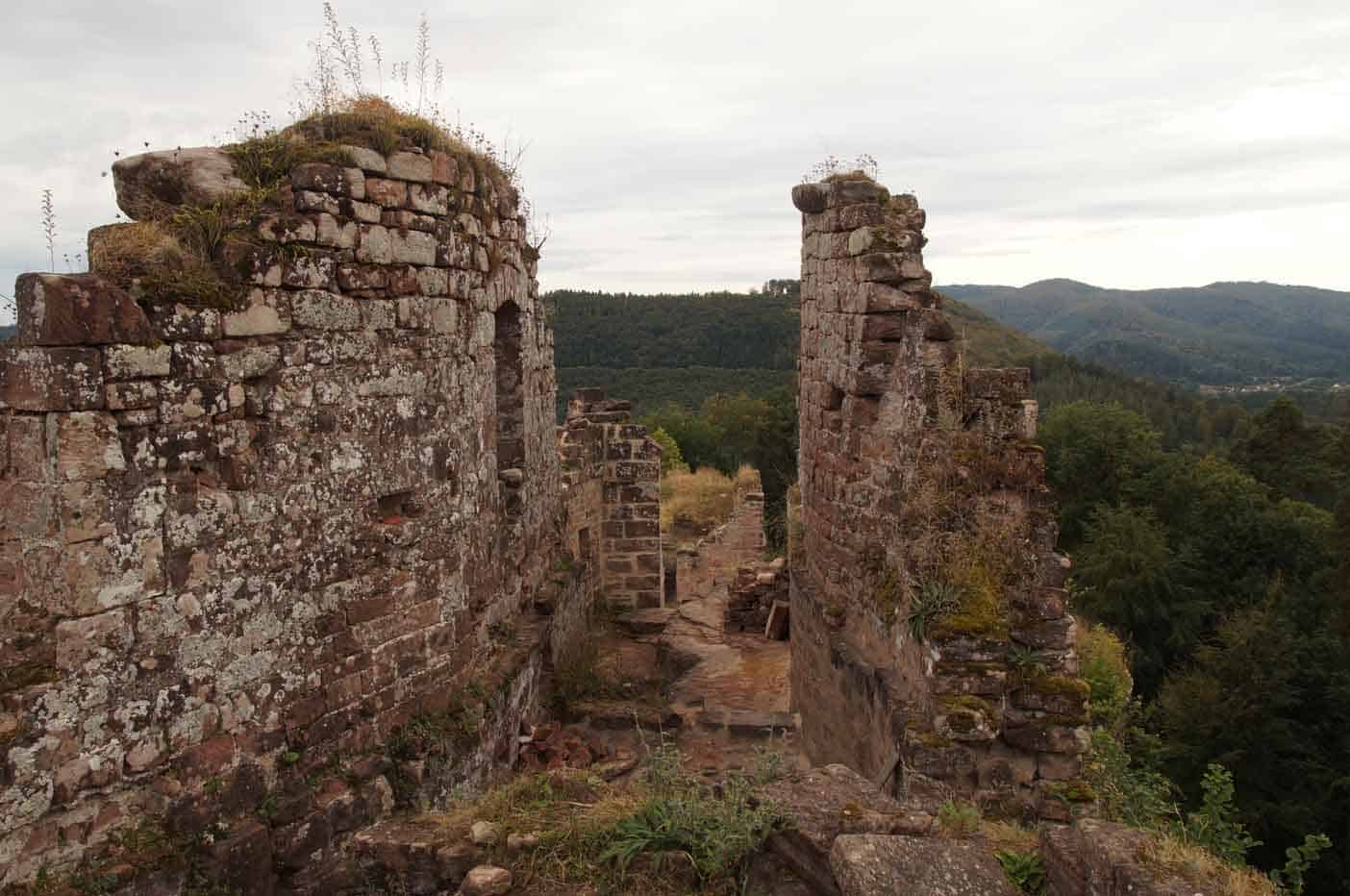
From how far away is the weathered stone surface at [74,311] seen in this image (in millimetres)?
4562

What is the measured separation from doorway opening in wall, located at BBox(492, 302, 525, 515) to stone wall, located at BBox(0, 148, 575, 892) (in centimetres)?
127

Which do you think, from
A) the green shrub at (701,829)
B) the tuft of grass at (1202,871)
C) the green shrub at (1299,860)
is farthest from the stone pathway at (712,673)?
the tuft of grass at (1202,871)

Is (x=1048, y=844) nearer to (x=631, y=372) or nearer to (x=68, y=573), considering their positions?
(x=68, y=573)

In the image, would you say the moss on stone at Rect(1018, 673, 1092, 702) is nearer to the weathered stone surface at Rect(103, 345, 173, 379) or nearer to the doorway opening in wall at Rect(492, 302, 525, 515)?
the doorway opening in wall at Rect(492, 302, 525, 515)

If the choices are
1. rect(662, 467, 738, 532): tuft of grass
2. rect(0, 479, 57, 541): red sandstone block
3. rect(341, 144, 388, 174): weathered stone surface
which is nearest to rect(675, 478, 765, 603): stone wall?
rect(662, 467, 738, 532): tuft of grass

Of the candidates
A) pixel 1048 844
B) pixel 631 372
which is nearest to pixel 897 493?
pixel 1048 844

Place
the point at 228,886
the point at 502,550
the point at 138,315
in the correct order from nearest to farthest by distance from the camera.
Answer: the point at 138,315, the point at 228,886, the point at 502,550

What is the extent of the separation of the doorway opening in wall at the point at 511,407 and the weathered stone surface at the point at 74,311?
4059 mm

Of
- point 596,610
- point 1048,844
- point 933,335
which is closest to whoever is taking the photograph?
point 1048,844

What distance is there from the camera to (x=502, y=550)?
816 centimetres

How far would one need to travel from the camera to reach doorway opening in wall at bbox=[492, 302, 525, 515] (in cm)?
873

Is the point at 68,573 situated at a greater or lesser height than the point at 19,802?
greater

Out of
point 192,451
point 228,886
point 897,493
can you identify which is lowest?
point 228,886

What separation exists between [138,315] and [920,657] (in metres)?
4.94
